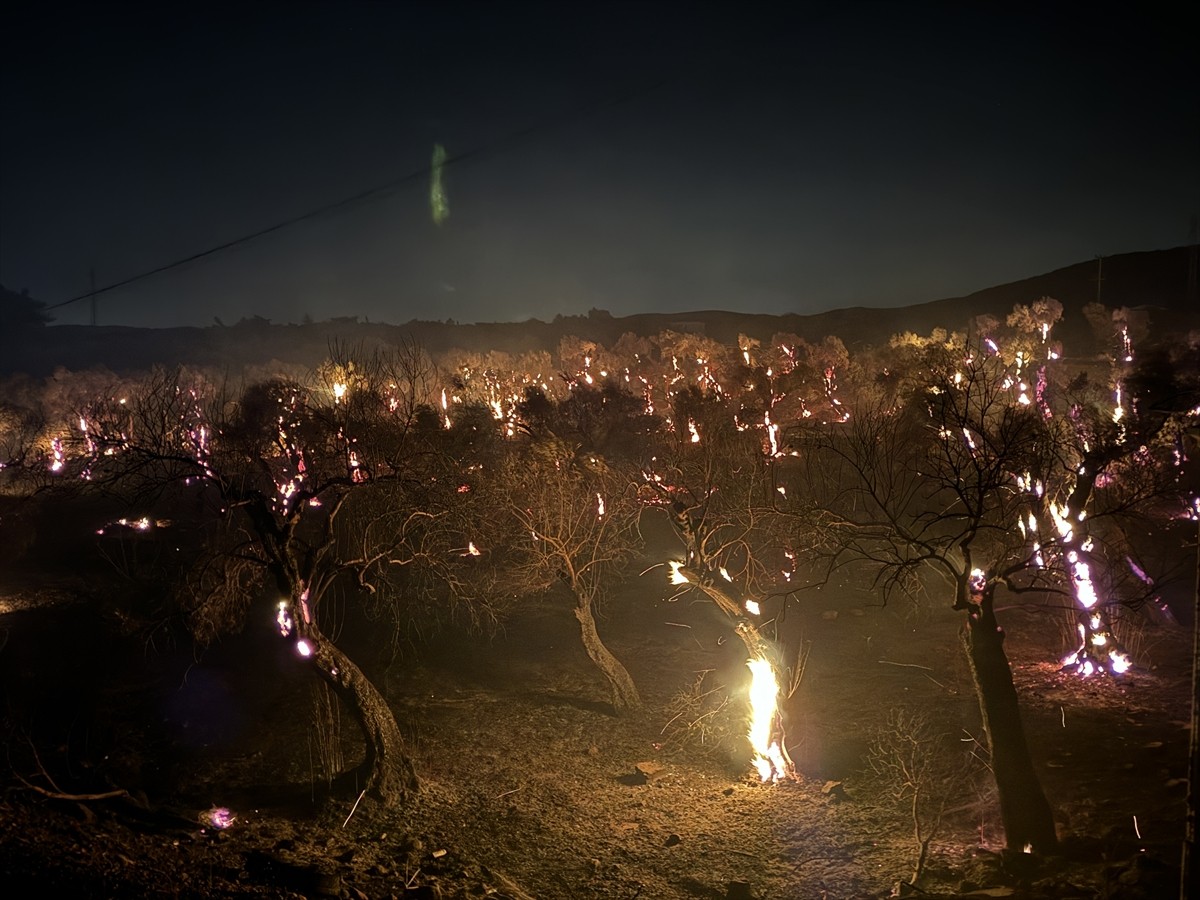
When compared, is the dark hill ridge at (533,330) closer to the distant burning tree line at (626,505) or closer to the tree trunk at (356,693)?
the distant burning tree line at (626,505)

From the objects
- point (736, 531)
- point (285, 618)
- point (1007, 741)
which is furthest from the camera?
point (736, 531)

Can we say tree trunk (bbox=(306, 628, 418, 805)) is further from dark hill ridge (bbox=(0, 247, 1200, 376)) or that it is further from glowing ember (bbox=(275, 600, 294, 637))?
dark hill ridge (bbox=(0, 247, 1200, 376))

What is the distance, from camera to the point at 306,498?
13.1 m

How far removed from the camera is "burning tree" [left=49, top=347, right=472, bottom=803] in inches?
517

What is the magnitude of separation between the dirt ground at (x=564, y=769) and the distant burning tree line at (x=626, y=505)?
1.08 metres

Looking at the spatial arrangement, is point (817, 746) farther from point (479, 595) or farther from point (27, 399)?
point (27, 399)

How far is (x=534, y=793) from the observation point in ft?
47.6

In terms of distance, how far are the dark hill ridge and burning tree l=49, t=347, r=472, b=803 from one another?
259ft

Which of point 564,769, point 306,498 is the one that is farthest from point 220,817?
point 564,769

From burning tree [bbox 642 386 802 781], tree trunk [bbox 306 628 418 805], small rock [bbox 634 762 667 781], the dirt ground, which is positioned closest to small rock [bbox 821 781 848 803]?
the dirt ground

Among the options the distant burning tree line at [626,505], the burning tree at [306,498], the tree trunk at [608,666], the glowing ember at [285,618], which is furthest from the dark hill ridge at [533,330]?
the glowing ember at [285,618]

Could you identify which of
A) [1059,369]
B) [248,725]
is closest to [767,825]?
[248,725]

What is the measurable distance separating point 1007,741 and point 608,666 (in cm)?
982

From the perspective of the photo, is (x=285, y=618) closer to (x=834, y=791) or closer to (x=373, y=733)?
(x=373, y=733)
